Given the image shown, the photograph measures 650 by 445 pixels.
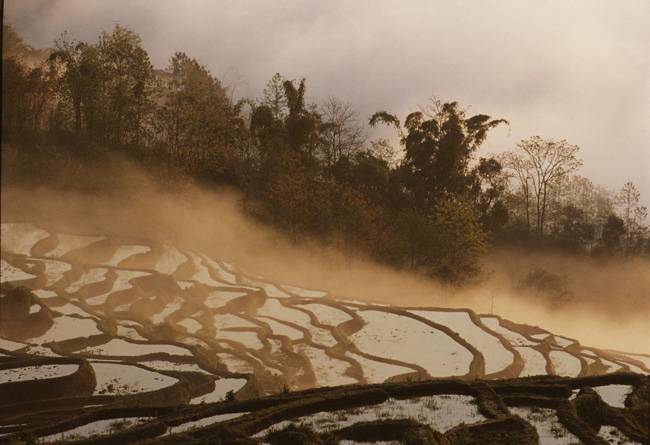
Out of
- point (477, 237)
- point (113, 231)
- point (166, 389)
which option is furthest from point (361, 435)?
point (113, 231)

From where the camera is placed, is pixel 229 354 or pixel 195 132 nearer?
pixel 229 354

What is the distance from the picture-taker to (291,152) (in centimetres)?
2908

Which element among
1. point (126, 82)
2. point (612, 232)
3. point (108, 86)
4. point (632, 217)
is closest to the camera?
point (108, 86)

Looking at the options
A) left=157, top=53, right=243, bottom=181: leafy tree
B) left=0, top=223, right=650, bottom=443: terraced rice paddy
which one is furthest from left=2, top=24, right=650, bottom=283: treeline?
left=0, top=223, right=650, bottom=443: terraced rice paddy

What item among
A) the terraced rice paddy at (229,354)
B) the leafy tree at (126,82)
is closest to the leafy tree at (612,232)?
the terraced rice paddy at (229,354)

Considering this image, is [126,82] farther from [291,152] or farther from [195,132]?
[291,152]

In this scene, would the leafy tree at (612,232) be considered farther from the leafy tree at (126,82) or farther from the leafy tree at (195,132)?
the leafy tree at (126,82)

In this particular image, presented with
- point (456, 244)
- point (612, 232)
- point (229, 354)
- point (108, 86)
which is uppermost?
point (108, 86)

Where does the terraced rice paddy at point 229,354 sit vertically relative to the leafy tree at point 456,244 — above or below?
below

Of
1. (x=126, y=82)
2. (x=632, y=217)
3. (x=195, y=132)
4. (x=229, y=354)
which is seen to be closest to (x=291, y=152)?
(x=195, y=132)

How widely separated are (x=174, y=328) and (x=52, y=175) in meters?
12.9

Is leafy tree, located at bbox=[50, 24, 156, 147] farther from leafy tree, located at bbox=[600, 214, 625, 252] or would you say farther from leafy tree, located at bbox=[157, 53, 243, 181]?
leafy tree, located at bbox=[600, 214, 625, 252]

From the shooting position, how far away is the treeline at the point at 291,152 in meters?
26.3

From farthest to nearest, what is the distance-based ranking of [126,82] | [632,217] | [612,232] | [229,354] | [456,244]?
[632,217]
[612,232]
[126,82]
[456,244]
[229,354]
